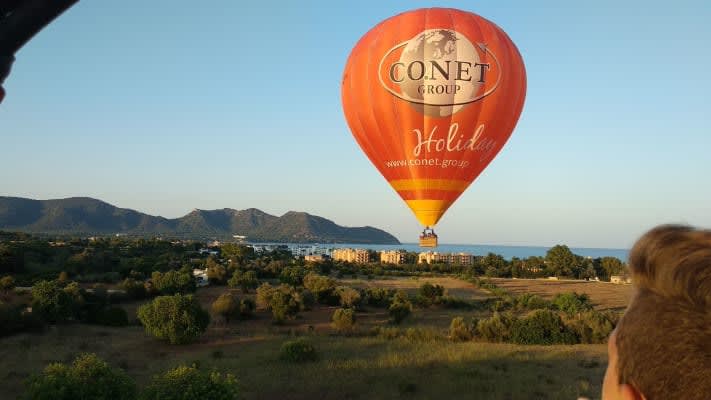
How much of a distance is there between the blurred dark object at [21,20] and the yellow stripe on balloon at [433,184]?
1939 cm

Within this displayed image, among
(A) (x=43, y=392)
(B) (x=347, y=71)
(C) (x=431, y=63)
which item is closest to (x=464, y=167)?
(C) (x=431, y=63)

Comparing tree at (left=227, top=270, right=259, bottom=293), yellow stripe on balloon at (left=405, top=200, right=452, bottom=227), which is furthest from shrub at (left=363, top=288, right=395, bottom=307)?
yellow stripe on balloon at (left=405, top=200, right=452, bottom=227)

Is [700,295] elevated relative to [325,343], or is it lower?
elevated

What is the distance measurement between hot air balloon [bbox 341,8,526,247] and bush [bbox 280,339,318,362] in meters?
6.39

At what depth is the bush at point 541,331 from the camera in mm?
25628

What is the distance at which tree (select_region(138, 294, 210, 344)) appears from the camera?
24.3 meters

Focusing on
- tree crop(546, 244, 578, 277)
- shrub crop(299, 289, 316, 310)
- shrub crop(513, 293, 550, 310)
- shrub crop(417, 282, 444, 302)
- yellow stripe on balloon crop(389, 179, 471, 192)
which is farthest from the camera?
tree crop(546, 244, 578, 277)

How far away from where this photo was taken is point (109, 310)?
30.4 m

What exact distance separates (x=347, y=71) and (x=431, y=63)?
169 inches

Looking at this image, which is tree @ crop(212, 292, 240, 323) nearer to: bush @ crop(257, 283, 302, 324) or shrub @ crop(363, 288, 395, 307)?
bush @ crop(257, 283, 302, 324)

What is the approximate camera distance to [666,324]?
1126 millimetres

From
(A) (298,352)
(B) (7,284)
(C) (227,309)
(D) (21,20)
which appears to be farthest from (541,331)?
(B) (7,284)

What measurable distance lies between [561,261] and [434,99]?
7953 centimetres

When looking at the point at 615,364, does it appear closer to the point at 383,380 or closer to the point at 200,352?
the point at 383,380
